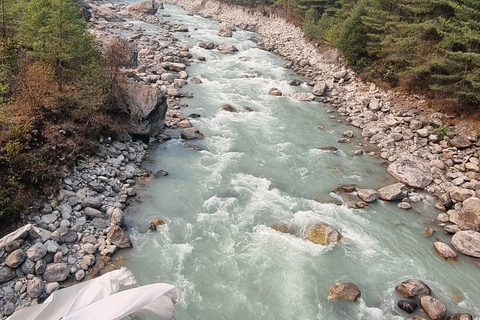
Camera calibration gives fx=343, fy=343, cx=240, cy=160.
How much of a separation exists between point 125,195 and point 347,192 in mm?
9776

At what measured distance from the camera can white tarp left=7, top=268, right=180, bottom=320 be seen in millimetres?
6137

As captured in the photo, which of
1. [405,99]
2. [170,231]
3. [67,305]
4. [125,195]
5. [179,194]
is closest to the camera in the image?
[67,305]

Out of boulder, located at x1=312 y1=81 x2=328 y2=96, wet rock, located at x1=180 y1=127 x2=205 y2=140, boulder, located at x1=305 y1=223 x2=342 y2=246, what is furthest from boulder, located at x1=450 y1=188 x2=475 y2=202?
boulder, located at x1=312 y1=81 x2=328 y2=96

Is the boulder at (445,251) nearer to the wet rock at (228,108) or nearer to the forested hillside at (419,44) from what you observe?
the forested hillside at (419,44)

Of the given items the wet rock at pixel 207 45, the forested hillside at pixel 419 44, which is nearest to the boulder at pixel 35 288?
the forested hillside at pixel 419 44

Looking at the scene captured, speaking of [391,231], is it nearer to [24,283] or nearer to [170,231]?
[170,231]

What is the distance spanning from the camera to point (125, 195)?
1366 cm

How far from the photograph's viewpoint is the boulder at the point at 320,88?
1047 inches

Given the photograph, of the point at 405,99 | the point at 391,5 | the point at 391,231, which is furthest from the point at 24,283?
the point at 391,5

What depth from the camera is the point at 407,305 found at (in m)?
10.3

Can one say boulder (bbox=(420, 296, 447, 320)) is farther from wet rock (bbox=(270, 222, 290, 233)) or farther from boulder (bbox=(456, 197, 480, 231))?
wet rock (bbox=(270, 222, 290, 233))

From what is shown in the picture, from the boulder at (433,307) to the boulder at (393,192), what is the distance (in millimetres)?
5477

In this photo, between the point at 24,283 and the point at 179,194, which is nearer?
the point at 24,283

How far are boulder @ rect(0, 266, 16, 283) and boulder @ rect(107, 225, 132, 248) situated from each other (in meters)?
2.87
